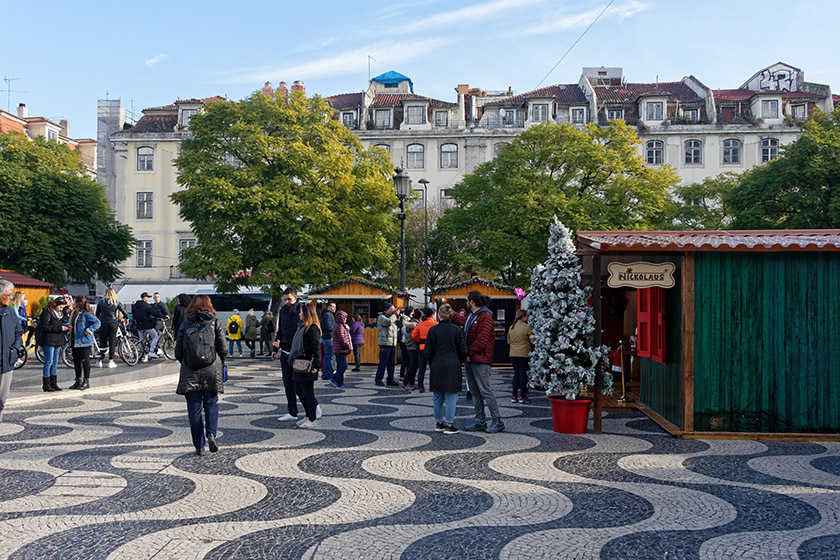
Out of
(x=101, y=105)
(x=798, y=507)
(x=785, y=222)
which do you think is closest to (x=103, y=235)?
(x=101, y=105)

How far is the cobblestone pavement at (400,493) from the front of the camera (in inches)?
212

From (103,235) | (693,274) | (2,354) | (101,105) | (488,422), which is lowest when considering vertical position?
(488,422)

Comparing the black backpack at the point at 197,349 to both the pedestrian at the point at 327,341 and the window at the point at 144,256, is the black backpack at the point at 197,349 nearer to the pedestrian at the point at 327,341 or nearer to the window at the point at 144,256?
the pedestrian at the point at 327,341

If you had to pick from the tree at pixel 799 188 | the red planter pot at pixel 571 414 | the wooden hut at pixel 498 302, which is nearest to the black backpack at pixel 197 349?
the red planter pot at pixel 571 414

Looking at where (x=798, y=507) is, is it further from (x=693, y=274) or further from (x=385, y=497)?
(x=693, y=274)

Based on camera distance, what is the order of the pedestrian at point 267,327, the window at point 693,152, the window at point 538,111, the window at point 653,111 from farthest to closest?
the window at point 538,111 → the window at point 653,111 → the window at point 693,152 → the pedestrian at point 267,327

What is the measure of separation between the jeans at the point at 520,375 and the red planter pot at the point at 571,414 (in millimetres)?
3561

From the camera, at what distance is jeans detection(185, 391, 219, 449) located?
8.45 meters

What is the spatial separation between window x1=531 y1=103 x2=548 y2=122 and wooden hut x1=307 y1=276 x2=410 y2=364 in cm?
3257

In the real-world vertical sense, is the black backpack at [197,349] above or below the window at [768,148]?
below

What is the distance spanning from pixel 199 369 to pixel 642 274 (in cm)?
600

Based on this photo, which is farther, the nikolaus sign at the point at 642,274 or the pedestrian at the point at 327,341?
the pedestrian at the point at 327,341

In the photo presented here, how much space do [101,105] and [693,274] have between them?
190 feet

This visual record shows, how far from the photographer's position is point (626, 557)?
5172mm
